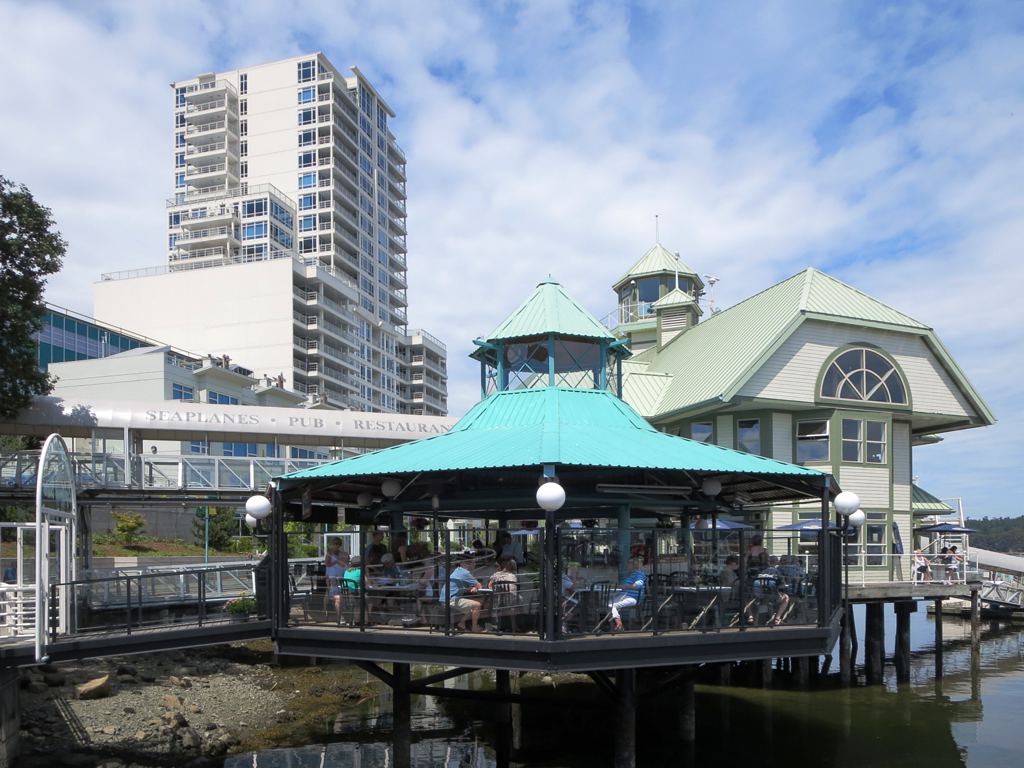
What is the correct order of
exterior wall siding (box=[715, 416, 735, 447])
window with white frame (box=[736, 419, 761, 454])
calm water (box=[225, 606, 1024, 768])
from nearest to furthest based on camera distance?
calm water (box=[225, 606, 1024, 768]) → window with white frame (box=[736, 419, 761, 454]) → exterior wall siding (box=[715, 416, 735, 447])

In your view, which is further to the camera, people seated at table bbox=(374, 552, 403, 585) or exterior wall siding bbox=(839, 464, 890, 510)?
exterior wall siding bbox=(839, 464, 890, 510)

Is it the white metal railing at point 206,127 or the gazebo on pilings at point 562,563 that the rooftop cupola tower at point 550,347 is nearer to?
the gazebo on pilings at point 562,563

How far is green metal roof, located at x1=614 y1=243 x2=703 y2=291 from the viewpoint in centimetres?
4650

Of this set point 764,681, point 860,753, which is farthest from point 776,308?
point 860,753

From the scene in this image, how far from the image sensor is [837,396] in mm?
31734

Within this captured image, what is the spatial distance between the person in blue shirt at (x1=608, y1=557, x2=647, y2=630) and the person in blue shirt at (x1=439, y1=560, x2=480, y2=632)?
6.78ft

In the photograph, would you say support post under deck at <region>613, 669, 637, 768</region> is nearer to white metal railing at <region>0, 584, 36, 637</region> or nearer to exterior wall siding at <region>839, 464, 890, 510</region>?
white metal railing at <region>0, 584, 36, 637</region>

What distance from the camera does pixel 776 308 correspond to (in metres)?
33.1

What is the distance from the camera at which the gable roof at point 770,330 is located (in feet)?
100

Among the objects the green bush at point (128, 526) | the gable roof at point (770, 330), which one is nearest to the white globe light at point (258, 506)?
the gable roof at point (770, 330)

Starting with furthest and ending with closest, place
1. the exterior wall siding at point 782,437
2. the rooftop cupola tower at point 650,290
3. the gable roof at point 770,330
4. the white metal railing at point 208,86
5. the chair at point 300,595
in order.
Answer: the white metal railing at point 208,86, the rooftop cupola tower at point 650,290, the exterior wall siding at point 782,437, the gable roof at point 770,330, the chair at point 300,595

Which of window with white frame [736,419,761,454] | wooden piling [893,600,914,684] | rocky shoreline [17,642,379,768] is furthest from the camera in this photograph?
window with white frame [736,419,761,454]

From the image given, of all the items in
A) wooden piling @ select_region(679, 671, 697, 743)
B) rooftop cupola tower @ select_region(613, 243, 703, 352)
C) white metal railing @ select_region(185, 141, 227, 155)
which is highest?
white metal railing @ select_region(185, 141, 227, 155)

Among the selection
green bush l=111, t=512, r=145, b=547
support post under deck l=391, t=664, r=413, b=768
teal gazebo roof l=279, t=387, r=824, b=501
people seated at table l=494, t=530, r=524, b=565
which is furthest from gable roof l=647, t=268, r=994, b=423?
green bush l=111, t=512, r=145, b=547
